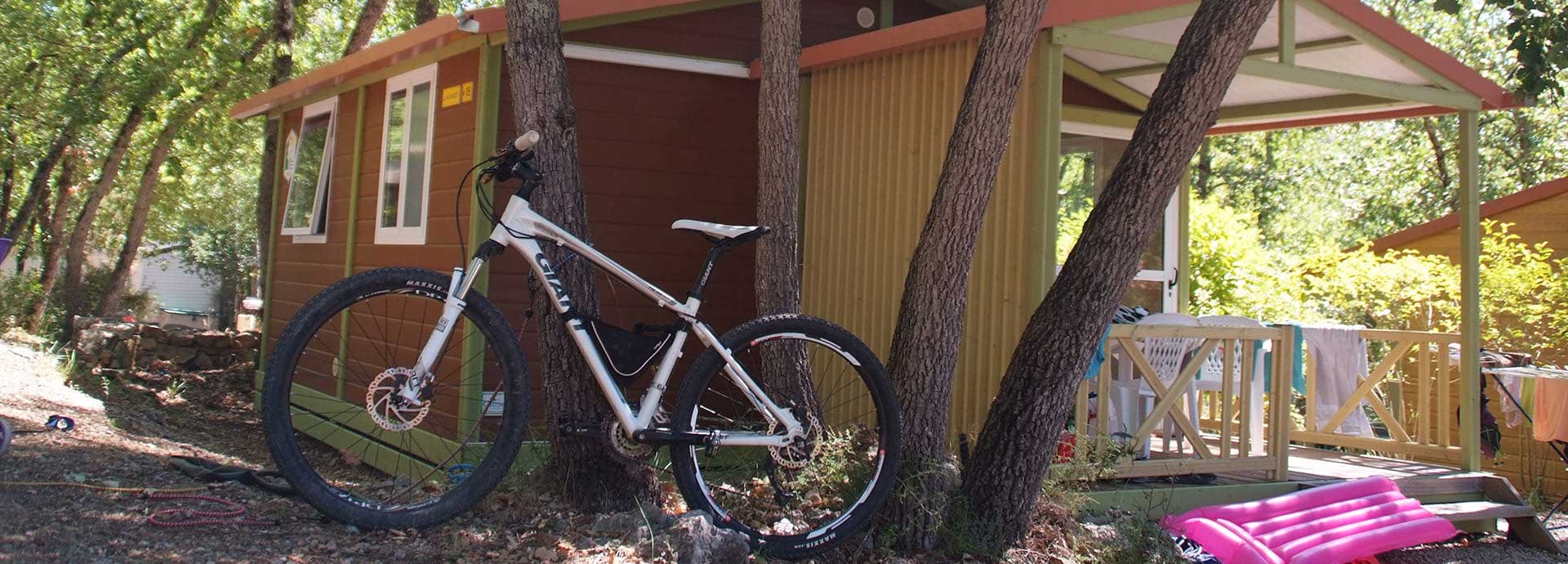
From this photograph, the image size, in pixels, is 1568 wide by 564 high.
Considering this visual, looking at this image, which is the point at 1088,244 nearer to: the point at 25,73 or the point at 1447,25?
the point at 25,73

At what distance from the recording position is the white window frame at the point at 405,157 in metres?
6.87

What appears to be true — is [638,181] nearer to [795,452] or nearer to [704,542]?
[795,452]

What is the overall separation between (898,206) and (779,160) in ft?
4.41

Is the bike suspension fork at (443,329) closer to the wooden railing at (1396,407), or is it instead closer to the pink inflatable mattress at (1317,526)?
the pink inflatable mattress at (1317,526)

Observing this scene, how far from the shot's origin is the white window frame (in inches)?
270

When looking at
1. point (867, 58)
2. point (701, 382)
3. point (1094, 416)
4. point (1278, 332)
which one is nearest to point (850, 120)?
point (867, 58)

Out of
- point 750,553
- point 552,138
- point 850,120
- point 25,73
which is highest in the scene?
point 25,73

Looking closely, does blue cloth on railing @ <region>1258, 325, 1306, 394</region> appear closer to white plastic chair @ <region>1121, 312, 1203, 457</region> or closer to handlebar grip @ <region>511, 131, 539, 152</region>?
white plastic chair @ <region>1121, 312, 1203, 457</region>

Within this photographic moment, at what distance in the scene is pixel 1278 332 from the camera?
5988 mm

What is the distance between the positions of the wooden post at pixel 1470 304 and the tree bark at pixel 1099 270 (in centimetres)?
338

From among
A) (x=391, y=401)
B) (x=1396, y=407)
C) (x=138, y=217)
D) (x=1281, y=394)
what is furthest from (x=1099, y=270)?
(x=138, y=217)

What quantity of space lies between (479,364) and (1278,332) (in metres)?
3.96

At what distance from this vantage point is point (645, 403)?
3914 mm

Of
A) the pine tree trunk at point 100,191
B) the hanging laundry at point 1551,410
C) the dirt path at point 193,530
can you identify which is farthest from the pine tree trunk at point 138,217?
the hanging laundry at point 1551,410
